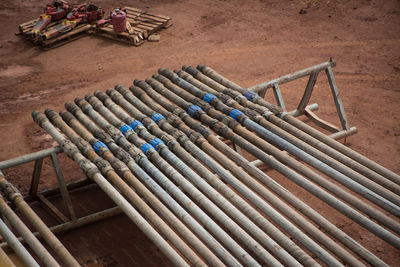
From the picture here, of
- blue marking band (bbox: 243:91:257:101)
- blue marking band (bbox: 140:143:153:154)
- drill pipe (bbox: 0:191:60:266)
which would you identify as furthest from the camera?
blue marking band (bbox: 243:91:257:101)

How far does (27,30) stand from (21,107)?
321cm

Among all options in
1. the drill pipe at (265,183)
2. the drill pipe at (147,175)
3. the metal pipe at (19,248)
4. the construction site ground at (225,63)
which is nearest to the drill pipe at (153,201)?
the drill pipe at (147,175)

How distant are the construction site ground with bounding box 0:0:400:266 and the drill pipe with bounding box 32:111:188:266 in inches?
52.4

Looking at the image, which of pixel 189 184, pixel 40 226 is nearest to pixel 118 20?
pixel 189 184

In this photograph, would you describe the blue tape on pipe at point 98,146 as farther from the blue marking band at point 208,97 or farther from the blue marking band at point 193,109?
the blue marking band at point 208,97

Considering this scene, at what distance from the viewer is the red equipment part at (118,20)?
1157 cm

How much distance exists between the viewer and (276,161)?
18.9 feet

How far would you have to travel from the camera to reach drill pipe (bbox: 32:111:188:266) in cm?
467

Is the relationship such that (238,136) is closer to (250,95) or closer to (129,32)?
(250,95)

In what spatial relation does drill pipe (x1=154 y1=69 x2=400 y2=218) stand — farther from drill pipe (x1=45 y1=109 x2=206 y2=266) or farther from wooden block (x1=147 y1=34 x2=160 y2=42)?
wooden block (x1=147 y1=34 x2=160 y2=42)

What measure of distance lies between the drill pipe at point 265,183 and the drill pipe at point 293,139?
0.63 meters

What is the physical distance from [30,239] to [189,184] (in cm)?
162

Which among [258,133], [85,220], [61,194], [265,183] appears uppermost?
[258,133]

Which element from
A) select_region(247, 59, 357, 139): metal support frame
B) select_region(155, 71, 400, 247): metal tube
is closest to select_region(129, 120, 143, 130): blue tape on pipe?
select_region(155, 71, 400, 247): metal tube
